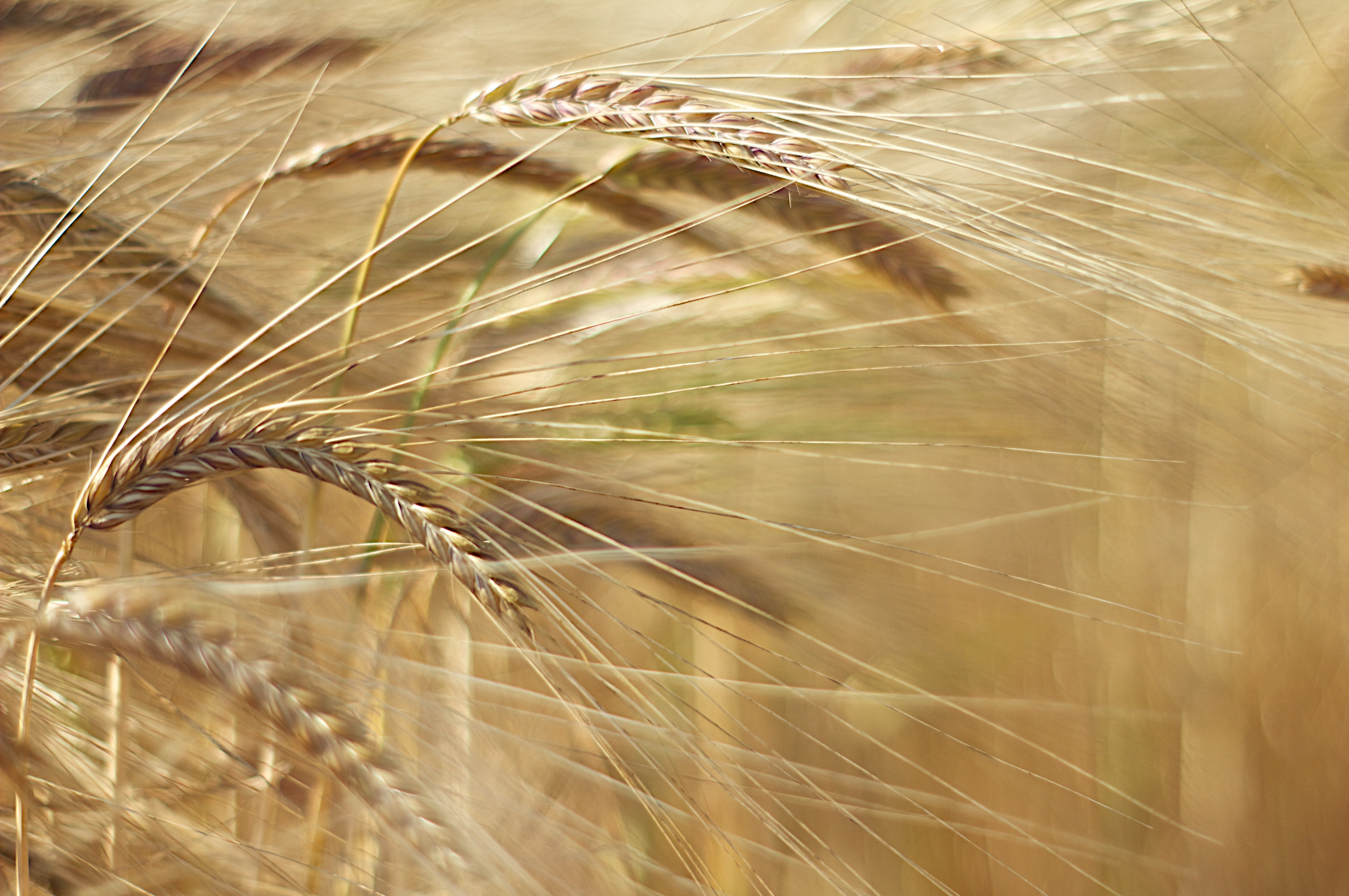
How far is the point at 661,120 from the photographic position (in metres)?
0.38

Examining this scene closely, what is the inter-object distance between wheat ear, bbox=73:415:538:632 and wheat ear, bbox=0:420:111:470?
66mm

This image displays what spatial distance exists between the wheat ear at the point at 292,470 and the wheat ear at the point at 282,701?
0.05m

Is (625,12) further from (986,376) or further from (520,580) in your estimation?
(520,580)

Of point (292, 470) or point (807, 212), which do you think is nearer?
point (292, 470)

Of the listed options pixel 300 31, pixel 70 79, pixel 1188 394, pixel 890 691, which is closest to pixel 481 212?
pixel 300 31

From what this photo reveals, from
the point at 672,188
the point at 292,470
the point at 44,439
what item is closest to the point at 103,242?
the point at 44,439

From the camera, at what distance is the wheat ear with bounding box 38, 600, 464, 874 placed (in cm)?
33

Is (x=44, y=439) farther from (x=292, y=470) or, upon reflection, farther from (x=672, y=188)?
(x=672, y=188)

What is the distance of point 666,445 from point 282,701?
30cm

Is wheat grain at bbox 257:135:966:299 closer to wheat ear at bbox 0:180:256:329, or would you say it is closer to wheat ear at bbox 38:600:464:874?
wheat ear at bbox 0:180:256:329

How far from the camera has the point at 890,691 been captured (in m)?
0.85

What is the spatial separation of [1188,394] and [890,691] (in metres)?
0.47

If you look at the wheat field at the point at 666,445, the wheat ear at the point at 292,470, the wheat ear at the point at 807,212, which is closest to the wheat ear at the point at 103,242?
the wheat field at the point at 666,445

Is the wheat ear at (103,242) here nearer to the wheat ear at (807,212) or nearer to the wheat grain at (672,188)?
the wheat grain at (672,188)
